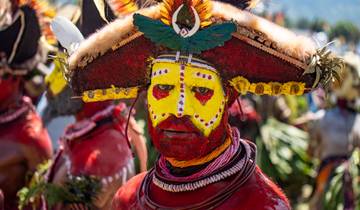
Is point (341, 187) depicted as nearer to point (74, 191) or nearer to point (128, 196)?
point (74, 191)

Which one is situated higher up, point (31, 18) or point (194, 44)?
point (194, 44)

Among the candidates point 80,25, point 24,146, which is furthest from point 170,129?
point 24,146

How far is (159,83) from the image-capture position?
8.55ft

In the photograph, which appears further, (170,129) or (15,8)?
(15,8)

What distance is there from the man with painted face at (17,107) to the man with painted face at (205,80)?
190 centimetres

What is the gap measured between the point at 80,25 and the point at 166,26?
1.09m

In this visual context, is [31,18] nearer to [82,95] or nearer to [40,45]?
[40,45]

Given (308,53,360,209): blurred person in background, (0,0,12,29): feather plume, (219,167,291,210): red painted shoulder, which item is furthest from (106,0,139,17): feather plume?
(308,53,360,209): blurred person in background

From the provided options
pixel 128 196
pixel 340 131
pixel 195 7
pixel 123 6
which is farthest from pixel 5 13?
pixel 340 131

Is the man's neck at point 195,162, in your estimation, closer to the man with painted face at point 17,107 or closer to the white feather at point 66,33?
the white feather at point 66,33

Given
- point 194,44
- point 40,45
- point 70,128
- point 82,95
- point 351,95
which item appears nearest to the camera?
point 194,44

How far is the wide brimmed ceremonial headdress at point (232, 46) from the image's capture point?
2.49m

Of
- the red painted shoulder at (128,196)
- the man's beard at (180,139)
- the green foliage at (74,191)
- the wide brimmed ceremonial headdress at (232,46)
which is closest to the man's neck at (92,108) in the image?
the green foliage at (74,191)

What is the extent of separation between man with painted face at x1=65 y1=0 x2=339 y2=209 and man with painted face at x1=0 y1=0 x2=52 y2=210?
190cm
